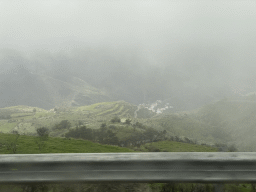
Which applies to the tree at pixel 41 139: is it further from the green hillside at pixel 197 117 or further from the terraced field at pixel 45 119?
the green hillside at pixel 197 117

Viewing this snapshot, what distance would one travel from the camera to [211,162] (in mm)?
3248

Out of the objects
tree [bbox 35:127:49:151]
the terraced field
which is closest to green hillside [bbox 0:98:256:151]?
the terraced field

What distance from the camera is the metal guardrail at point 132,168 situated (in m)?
3.21

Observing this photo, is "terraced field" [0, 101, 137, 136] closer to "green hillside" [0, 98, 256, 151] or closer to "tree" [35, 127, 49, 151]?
"green hillside" [0, 98, 256, 151]

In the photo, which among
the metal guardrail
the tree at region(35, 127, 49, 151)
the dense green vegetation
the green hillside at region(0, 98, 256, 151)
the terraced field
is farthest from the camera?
the green hillside at region(0, 98, 256, 151)

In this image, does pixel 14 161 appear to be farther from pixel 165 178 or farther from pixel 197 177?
pixel 197 177

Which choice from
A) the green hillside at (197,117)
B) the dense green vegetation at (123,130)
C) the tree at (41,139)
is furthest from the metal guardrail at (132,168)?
the green hillside at (197,117)

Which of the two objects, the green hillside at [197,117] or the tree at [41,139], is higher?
the green hillside at [197,117]

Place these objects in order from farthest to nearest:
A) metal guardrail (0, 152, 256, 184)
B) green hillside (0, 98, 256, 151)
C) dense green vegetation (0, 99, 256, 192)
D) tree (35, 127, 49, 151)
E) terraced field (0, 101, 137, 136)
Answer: green hillside (0, 98, 256, 151) < terraced field (0, 101, 137, 136) < dense green vegetation (0, 99, 256, 192) < tree (35, 127, 49, 151) < metal guardrail (0, 152, 256, 184)

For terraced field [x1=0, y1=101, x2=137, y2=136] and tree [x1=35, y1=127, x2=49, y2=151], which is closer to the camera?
tree [x1=35, y1=127, x2=49, y2=151]

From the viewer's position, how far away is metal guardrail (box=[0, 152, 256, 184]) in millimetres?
3215

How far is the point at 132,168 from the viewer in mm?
3287

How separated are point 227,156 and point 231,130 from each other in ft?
337

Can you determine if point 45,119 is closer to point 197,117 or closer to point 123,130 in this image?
point 123,130
